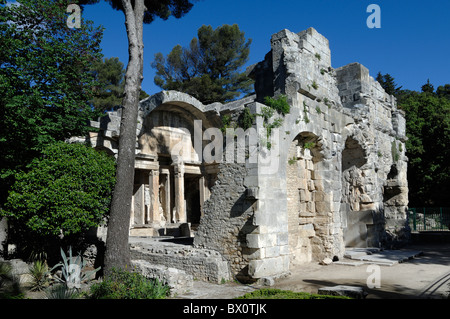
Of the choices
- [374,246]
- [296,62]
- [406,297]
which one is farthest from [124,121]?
[374,246]

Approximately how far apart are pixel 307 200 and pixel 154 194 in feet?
30.7

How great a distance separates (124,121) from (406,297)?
7.01m

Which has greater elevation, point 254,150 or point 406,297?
point 254,150

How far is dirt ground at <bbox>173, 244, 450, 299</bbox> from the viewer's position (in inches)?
261

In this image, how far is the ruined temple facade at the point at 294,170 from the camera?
8273 millimetres

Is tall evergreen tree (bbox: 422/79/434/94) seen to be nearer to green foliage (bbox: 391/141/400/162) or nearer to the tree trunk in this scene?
green foliage (bbox: 391/141/400/162)

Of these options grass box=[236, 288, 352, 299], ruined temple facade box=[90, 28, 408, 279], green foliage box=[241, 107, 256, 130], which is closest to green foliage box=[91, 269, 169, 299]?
grass box=[236, 288, 352, 299]

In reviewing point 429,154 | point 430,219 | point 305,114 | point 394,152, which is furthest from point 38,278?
point 429,154

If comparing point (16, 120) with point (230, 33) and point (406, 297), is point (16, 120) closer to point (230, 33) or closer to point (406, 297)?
point (406, 297)

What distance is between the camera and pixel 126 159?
8.58 m

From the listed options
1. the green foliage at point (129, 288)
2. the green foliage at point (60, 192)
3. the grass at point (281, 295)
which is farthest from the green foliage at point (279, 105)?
the green foliage at point (129, 288)

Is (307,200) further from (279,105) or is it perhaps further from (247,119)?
(247,119)
